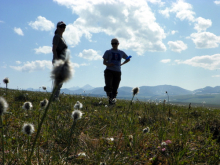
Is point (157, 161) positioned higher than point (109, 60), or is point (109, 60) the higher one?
point (109, 60)

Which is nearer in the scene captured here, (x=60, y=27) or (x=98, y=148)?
(x=98, y=148)

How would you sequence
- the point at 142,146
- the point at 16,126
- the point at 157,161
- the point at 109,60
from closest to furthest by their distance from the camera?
the point at 157,161
the point at 142,146
the point at 16,126
the point at 109,60

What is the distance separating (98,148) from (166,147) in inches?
47.7

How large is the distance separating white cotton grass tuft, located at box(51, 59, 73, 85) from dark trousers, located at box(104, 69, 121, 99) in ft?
27.5

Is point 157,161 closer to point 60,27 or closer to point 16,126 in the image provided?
point 16,126

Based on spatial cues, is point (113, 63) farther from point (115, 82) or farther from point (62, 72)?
point (62, 72)

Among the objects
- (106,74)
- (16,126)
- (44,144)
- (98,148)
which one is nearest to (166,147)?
(98,148)

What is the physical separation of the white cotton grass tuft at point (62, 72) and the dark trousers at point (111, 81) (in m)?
8.39

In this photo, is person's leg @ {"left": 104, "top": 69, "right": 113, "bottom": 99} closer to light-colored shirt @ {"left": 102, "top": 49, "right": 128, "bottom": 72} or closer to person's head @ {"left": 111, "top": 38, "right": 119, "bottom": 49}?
light-colored shirt @ {"left": 102, "top": 49, "right": 128, "bottom": 72}

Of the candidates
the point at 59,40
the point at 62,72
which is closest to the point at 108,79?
the point at 59,40

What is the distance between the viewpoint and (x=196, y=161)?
291 centimetres

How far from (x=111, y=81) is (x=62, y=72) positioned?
8779mm

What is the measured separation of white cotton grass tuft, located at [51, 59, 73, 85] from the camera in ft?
3.96

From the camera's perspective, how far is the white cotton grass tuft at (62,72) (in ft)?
3.96
